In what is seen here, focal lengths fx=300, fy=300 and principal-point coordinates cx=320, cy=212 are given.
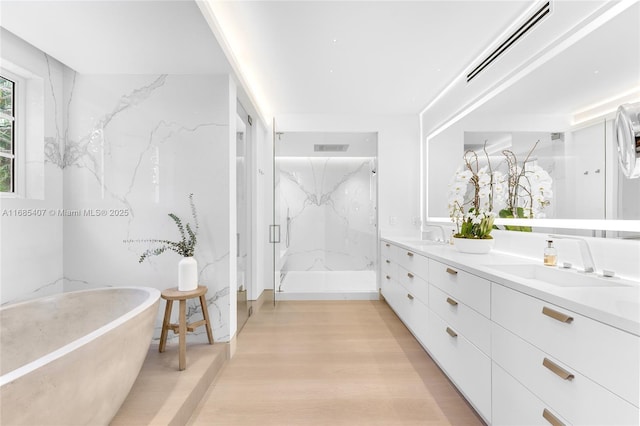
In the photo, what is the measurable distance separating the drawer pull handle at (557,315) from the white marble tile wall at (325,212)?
3281 mm

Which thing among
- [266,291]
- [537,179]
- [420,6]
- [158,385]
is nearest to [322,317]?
[266,291]

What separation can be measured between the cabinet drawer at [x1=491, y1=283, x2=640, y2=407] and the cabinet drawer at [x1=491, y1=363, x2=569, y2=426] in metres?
0.22

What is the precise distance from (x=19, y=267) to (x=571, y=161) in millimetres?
3610

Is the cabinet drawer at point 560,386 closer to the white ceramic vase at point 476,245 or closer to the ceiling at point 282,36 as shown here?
the white ceramic vase at point 476,245

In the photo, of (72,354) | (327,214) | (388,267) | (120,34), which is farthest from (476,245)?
(120,34)

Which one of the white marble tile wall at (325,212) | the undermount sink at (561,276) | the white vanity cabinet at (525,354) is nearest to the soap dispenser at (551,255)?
the undermount sink at (561,276)

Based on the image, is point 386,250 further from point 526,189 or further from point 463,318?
point 463,318

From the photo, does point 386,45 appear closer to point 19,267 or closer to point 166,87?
point 166,87

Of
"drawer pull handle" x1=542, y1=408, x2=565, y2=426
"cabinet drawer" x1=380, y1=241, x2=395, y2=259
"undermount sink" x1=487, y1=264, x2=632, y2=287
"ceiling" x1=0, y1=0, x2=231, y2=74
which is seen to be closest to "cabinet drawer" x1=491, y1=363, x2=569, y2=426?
"drawer pull handle" x1=542, y1=408, x2=565, y2=426

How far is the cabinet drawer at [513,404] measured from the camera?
3.82ft

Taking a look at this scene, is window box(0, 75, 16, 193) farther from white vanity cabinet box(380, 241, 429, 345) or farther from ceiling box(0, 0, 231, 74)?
white vanity cabinet box(380, 241, 429, 345)

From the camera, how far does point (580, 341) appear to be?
0.99 m

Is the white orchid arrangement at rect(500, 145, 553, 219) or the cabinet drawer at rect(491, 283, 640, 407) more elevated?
the white orchid arrangement at rect(500, 145, 553, 219)

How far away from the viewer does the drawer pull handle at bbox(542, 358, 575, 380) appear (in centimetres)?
103
